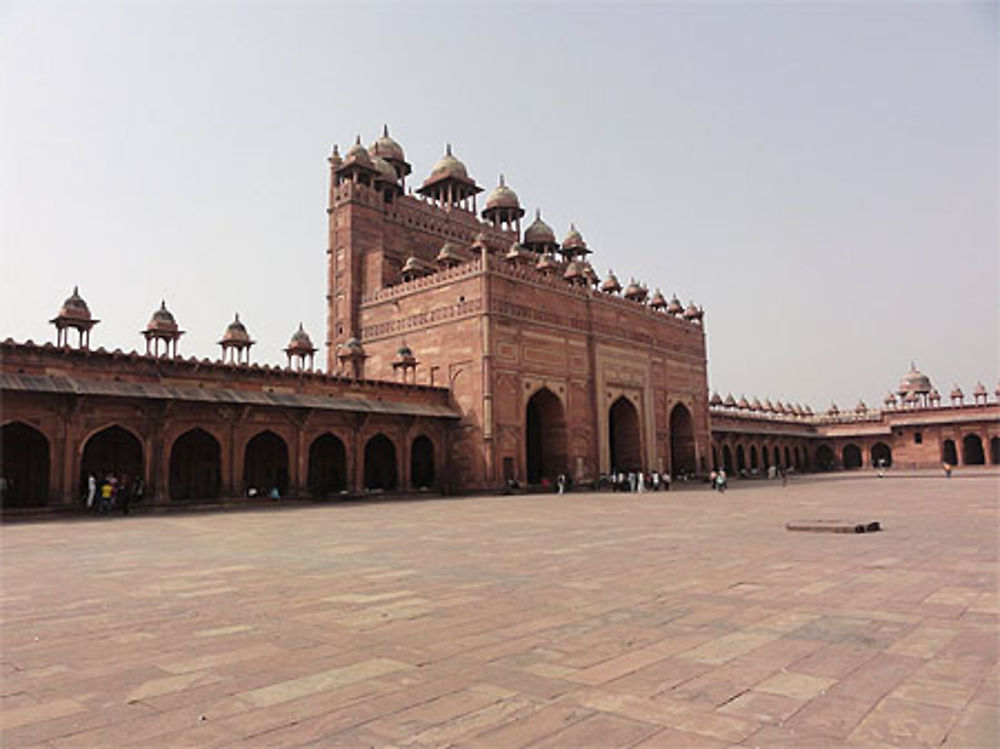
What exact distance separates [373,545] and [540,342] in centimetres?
2158

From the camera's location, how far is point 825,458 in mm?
63875

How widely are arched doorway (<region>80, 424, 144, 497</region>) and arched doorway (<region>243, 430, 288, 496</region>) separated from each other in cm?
362

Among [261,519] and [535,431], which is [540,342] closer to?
[535,431]

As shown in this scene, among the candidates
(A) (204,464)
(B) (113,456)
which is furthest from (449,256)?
(B) (113,456)

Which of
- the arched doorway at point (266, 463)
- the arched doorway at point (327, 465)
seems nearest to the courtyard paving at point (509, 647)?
the arched doorway at point (266, 463)

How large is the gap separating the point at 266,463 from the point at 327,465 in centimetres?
293

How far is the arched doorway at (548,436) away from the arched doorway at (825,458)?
40.9 metres

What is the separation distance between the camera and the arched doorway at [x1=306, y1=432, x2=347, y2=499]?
2670cm

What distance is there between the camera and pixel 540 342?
31078 millimetres

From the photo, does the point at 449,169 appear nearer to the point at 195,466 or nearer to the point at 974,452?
the point at 195,466

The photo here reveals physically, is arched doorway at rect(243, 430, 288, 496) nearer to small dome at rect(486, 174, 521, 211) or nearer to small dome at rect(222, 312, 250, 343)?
small dome at rect(222, 312, 250, 343)

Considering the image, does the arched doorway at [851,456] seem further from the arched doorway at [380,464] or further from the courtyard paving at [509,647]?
the courtyard paving at [509,647]

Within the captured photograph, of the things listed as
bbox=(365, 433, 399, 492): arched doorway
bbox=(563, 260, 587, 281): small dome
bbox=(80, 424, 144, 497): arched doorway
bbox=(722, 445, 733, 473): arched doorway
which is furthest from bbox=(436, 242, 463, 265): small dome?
bbox=(722, 445, 733, 473): arched doorway

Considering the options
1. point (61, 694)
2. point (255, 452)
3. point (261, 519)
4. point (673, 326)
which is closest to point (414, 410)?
point (255, 452)
